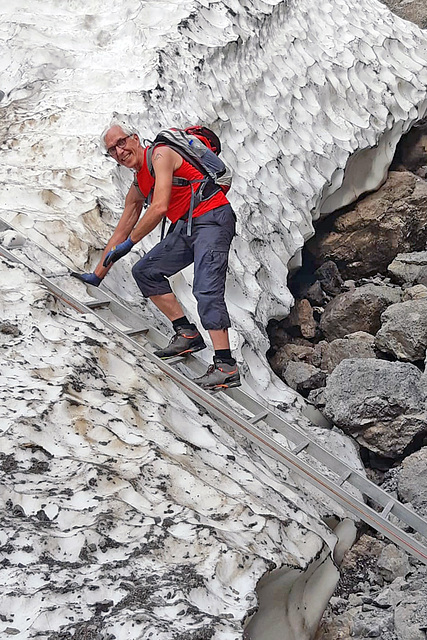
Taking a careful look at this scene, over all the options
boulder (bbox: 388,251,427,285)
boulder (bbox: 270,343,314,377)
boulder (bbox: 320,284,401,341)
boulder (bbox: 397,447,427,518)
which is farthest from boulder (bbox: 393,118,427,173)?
boulder (bbox: 397,447,427,518)

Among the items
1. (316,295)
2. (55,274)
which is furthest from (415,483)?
(316,295)

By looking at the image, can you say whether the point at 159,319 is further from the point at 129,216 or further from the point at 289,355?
the point at 289,355

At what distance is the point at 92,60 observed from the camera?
6812 millimetres

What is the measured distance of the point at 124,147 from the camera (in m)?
3.81

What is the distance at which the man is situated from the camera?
377 cm

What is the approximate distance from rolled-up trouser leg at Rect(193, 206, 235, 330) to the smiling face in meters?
0.45

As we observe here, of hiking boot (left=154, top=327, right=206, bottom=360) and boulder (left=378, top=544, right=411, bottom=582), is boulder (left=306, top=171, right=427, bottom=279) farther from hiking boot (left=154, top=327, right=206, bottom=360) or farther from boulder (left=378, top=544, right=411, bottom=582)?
boulder (left=378, top=544, right=411, bottom=582)

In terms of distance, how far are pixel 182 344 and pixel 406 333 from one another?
92.3 inches

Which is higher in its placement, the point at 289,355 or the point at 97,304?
the point at 97,304

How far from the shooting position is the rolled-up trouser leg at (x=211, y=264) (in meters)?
3.97

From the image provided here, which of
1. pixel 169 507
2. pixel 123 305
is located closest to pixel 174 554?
pixel 169 507

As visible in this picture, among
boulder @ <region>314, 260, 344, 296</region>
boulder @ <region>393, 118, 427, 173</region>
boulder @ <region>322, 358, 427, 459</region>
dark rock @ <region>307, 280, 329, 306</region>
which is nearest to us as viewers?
boulder @ <region>322, 358, 427, 459</region>

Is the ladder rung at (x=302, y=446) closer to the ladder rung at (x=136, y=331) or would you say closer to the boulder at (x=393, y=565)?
the boulder at (x=393, y=565)

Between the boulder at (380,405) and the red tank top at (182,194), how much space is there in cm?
175
